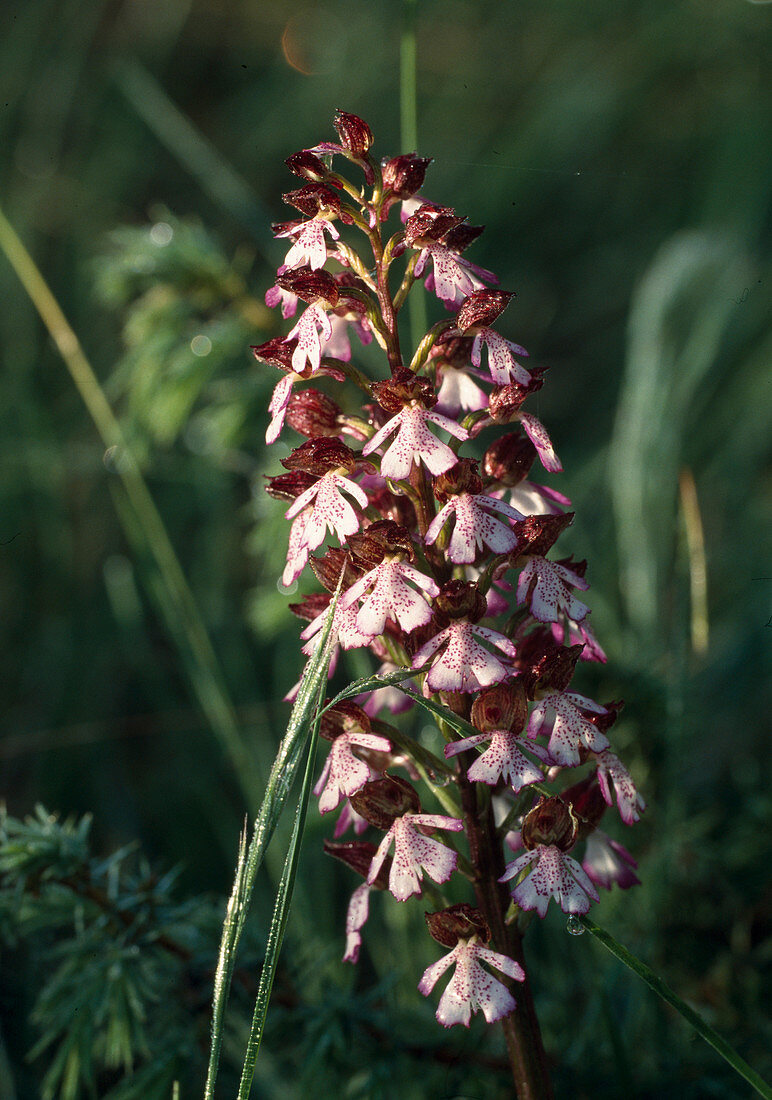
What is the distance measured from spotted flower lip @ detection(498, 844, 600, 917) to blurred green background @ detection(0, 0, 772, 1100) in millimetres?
298

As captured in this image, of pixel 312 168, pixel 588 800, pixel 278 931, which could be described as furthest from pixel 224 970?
pixel 312 168

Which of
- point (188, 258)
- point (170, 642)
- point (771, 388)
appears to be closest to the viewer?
point (188, 258)

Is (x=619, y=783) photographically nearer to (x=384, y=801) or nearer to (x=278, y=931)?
(x=384, y=801)

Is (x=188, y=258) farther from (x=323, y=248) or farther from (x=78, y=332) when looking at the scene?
(x=78, y=332)

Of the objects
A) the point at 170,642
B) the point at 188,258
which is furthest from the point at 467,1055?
the point at 170,642

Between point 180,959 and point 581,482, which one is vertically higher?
point 581,482

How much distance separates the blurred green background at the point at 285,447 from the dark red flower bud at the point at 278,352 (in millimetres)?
747

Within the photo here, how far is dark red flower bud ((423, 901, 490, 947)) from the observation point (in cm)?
86

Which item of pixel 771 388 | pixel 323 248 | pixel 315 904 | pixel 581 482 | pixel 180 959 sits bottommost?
pixel 315 904

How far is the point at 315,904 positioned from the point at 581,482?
4.33 ft

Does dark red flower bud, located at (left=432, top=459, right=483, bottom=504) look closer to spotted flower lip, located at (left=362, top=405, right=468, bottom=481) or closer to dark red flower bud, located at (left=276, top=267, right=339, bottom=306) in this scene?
spotted flower lip, located at (left=362, top=405, right=468, bottom=481)

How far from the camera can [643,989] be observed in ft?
4.94

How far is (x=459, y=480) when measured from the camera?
86cm

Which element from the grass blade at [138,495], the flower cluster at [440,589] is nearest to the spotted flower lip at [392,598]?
the flower cluster at [440,589]
